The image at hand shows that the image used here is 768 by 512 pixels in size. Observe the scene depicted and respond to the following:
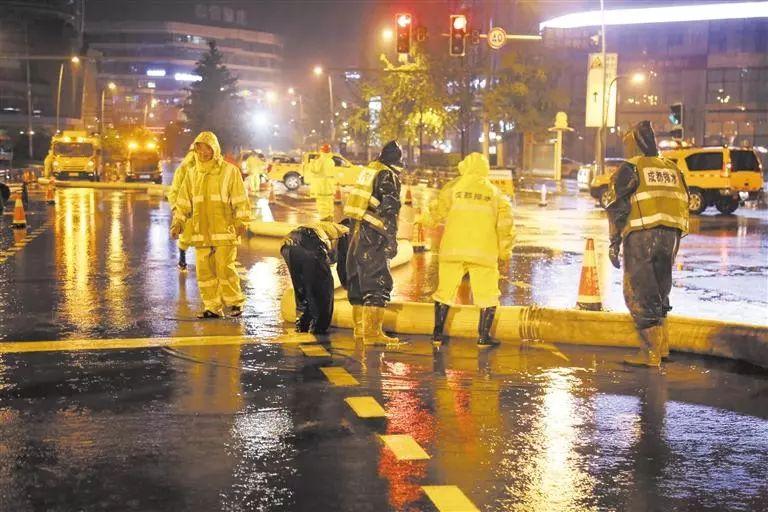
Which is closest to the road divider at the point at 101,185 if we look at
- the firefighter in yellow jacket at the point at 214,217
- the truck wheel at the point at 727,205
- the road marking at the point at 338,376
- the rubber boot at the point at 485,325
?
the truck wheel at the point at 727,205

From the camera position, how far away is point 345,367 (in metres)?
8.59

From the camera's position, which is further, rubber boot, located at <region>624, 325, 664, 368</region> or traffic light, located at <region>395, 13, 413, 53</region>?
traffic light, located at <region>395, 13, 413, 53</region>

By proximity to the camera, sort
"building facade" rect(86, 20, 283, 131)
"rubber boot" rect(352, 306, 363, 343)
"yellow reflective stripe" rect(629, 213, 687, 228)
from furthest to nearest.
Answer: "building facade" rect(86, 20, 283, 131) → "rubber boot" rect(352, 306, 363, 343) → "yellow reflective stripe" rect(629, 213, 687, 228)

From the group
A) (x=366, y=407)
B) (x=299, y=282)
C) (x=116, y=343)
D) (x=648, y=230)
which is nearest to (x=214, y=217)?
(x=299, y=282)

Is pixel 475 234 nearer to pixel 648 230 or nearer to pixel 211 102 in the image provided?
pixel 648 230

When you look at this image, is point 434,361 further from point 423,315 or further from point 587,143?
point 587,143

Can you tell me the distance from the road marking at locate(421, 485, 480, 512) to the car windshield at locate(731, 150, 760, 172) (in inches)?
1066

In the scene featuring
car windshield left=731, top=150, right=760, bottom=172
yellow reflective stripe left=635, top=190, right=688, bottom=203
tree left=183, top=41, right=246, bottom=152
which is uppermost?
tree left=183, top=41, right=246, bottom=152

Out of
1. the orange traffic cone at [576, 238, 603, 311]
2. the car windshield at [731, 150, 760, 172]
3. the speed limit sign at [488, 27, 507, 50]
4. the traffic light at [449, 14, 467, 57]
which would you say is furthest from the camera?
the speed limit sign at [488, 27, 507, 50]

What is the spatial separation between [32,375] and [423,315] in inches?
150

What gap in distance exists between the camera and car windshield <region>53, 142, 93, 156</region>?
1914 inches

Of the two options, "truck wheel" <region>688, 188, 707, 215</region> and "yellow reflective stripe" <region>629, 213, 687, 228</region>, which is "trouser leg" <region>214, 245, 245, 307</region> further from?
"truck wheel" <region>688, 188, 707, 215</region>

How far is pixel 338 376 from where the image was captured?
8.20 metres

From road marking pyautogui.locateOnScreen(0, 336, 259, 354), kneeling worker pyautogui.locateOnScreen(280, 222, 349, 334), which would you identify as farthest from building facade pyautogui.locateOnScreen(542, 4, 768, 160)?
road marking pyautogui.locateOnScreen(0, 336, 259, 354)
